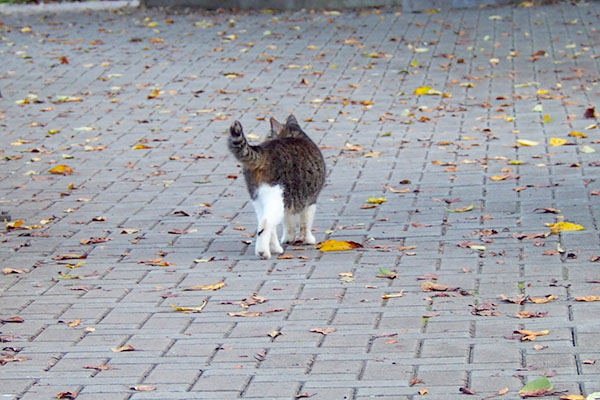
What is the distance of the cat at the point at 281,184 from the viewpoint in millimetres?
6623

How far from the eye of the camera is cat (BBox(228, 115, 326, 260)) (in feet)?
21.7

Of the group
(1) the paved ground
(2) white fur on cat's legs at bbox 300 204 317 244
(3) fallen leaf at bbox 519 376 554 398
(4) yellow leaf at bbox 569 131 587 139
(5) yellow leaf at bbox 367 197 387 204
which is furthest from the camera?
(4) yellow leaf at bbox 569 131 587 139

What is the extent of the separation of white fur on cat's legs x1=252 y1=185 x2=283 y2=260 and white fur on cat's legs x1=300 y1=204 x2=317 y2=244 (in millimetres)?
285

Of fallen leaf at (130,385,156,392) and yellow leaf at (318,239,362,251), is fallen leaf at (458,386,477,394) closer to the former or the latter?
fallen leaf at (130,385,156,392)

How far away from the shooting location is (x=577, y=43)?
14359 mm

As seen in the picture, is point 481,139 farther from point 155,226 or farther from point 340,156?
point 155,226

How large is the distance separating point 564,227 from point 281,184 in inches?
68.9

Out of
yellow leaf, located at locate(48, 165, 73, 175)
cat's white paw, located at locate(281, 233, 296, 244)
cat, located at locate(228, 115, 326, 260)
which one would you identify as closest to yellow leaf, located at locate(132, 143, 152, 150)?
yellow leaf, located at locate(48, 165, 73, 175)

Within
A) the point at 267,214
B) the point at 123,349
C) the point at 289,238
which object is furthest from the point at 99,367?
the point at 289,238

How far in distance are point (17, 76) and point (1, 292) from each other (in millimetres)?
7923

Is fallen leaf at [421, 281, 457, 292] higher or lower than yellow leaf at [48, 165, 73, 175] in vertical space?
higher

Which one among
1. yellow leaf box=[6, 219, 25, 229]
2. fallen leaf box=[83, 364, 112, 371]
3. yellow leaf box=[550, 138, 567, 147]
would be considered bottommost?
yellow leaf box=[550, 138, 567, 147]

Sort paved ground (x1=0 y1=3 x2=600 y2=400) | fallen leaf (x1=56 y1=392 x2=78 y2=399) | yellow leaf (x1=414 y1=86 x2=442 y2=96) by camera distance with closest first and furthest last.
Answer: fallen leaf (x1=56 y1=392 x2=78 y2=399) → paved ground (x1=0 y1=3 x2=600 y2=400) → yellow leaf (x1=414 y1=86 x2=442 y2=96)

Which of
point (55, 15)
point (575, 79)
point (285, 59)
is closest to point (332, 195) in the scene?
point (575, 79)
